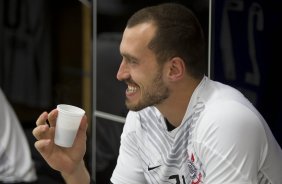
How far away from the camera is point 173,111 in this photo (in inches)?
65.7

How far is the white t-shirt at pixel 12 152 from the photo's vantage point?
2631mm

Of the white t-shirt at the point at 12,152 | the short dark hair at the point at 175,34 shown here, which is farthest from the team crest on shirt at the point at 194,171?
the white t-shirt at the point at 12,152

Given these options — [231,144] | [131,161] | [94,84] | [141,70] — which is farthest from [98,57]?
[231,144]

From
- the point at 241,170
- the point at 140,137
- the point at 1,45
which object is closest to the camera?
the point at 241,170

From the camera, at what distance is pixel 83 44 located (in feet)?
10.5

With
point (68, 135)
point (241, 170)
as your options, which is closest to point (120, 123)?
point (68, 135)

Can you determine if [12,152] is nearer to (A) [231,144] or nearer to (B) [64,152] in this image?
(B) [64,152]

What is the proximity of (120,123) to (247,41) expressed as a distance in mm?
923

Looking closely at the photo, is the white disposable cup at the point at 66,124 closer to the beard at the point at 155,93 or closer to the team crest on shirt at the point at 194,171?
the beard at the point at 155,93

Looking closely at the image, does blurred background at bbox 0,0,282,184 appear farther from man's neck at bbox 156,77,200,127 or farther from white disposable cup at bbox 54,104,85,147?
white disposable cup at bbox 54,104,85,147

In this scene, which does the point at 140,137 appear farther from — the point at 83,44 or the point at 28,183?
the point at 83,44

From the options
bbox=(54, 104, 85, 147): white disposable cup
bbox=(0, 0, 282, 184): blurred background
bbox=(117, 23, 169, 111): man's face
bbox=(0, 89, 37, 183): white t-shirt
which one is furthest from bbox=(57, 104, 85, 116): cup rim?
bbox=(0, 89, 37, 183): white t-shirt

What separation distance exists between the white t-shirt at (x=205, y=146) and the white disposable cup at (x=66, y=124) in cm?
25

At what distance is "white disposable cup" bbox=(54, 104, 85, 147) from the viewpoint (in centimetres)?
156
